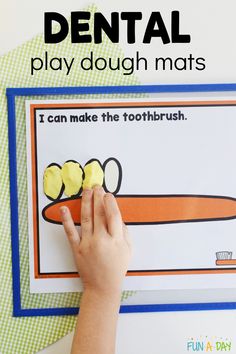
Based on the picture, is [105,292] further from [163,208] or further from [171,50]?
[171,50]

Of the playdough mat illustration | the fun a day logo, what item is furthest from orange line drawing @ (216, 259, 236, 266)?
the fun a day logo

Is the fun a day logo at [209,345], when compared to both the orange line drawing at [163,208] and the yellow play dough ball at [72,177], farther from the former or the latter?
the yellow play dough ball at [72,177]

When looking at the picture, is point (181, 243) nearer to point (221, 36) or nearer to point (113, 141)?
point (113, 141)

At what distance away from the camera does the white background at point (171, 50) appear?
2.85ft

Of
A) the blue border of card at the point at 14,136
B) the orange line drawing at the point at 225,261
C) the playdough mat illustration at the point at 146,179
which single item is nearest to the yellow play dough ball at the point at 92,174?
the playdough mat illustration at the point at 146,179

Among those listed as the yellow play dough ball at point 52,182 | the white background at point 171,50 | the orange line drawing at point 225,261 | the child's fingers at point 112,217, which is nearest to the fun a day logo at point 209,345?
the white background at point 171,50

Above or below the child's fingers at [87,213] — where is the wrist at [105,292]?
below

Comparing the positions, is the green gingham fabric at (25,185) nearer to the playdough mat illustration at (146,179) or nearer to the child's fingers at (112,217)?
the playdough mat illustration at (146,179)

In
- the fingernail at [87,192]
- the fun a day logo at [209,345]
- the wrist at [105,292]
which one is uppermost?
the fingernail at [87,192]

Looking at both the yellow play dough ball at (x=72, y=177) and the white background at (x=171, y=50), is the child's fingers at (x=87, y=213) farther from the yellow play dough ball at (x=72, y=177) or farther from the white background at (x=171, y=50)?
the white background at (x=171, y=50)

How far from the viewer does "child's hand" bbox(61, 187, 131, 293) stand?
0.87 metres

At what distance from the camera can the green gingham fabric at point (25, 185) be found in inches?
34.5

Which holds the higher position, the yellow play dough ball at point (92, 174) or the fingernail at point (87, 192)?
the yellow play dough ball at point (92, 174)

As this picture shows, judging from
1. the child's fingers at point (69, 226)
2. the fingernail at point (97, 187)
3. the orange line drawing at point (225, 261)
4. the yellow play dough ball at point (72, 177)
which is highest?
the yellow play dough ball at point (72, 177)
